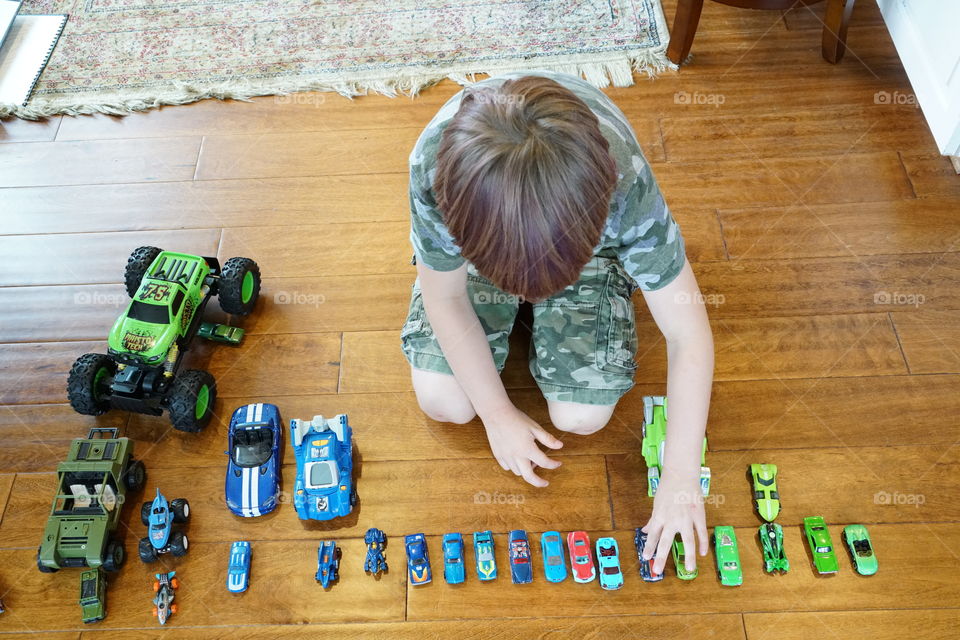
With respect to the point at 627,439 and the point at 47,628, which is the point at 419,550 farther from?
the point at 47,628

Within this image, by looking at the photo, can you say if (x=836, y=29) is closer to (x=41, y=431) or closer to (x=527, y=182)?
(x=527, y=182)

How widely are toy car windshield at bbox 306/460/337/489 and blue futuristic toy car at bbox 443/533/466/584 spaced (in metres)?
0.22

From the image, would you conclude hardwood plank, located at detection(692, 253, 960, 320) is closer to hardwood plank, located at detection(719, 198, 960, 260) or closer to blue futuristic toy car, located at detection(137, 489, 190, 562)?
hardwood plank, located at detection(719, 198, 960, 260)

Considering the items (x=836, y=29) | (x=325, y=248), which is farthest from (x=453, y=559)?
(x=836, y=29)

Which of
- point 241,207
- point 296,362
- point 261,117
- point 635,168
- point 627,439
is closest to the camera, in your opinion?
point 635,168

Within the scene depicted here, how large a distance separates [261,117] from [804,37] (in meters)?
1.37

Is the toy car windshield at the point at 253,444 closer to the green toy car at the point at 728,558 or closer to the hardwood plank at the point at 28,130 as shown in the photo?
the green toy car at the point at 728,558

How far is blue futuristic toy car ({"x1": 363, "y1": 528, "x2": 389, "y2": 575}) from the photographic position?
1.28 metres

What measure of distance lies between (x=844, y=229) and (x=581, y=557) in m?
0.90

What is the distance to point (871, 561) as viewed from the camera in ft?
4.10

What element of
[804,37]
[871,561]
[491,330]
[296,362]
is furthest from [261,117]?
[871,561]

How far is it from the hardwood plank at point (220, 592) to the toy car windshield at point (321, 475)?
11 cm

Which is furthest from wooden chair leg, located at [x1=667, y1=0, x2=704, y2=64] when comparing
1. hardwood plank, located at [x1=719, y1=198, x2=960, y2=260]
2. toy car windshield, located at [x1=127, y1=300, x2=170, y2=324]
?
toy car windshield, located at [x1=127, y1=300, x2=170, y2=324]

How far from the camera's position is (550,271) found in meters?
0.82
